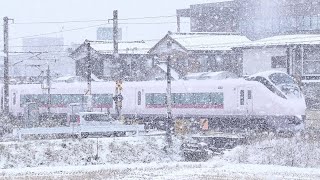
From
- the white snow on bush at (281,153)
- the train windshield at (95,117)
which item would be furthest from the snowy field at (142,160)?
the train windshield at (95,117)

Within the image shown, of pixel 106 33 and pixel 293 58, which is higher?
pixel 106 33

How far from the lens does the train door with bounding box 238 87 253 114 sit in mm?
32438

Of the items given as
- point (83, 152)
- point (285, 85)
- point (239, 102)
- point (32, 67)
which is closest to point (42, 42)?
point (32, 67)

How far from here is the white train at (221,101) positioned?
3161cm

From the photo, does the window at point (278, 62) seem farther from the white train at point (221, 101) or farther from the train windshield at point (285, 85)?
the train windshield at point (285, 85)

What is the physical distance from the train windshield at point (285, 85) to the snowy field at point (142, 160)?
5.09 m

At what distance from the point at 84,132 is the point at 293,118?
10909 millimetres

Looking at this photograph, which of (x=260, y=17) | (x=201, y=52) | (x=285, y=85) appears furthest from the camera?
(x=260, y=17)

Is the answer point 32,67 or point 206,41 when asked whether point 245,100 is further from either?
point 32,67

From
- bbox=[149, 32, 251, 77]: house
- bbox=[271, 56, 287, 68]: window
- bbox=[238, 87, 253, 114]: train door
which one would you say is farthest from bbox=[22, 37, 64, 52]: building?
bbox=[238, 87, 253, 114]: train door

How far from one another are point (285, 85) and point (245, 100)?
2.33 metres

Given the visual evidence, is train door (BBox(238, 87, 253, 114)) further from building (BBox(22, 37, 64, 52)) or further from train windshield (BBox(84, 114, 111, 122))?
building (BBox(22, 37, 64, 52))

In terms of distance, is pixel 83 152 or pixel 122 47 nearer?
pixel 83 152

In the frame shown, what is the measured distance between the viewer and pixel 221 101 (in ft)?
110
